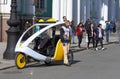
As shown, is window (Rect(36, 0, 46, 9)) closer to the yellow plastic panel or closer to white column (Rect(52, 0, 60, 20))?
white column (Rect(52, 0, 60, 20))

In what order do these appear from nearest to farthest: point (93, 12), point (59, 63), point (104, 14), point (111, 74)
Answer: point (111, 74) < point (59, 63) < point (93, 12) < point (104, 14)

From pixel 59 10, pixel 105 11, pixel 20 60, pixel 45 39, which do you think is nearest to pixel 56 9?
pixel 59 10

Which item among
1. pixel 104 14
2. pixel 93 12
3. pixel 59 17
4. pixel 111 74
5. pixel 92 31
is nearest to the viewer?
pixel 111 74

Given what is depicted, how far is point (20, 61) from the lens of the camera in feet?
55.7

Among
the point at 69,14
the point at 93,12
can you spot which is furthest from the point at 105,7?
the point at 69,14

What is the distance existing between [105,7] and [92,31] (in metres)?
38.5

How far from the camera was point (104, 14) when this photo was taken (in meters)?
65.5

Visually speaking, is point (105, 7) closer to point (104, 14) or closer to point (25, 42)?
point (104, 14)

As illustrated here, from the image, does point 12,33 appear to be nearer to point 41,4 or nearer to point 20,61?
point 20,61

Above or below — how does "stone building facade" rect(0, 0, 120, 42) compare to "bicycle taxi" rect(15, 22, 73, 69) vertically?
above

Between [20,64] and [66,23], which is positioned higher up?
[66,23]

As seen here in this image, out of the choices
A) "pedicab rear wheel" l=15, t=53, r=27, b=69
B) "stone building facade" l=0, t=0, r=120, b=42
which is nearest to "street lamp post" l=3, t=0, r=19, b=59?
"pedicab rear wheel" l=15, t=53, r=27, b=69

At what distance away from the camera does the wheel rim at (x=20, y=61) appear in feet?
55.4

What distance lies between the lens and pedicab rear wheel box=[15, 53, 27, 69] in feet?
55.3
